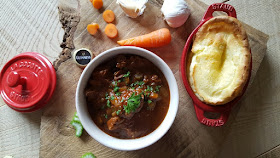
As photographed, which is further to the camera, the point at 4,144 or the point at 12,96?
the point at 4,144

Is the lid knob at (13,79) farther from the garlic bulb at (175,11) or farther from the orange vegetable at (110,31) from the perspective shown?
the garlic bulb at (175,11)

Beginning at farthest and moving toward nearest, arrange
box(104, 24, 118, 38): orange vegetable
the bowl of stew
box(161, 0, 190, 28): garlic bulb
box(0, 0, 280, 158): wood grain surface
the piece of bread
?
1. box(0, 0, 280, 158): wood grain surface
2. box(104, 24, 118, 38): orange vegetable
3. box(161, 0, 190, 28): garlic bulb
4. the piece of bread
5. the bowl of stew

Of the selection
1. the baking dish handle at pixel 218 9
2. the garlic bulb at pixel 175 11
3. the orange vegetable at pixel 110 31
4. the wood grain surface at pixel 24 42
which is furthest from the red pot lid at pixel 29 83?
the baking dish handle at pixel 218 9

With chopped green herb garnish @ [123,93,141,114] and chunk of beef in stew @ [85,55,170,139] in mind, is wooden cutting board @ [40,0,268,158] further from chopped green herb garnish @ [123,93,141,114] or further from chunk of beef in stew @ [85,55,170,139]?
chopped green herb garnish @ [123,93,141,114]

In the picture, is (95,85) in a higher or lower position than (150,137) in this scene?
higher

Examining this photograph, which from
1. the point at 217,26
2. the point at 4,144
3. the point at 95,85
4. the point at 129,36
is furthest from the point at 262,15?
the point at 4,144

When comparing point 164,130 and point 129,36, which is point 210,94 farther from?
point 129,36

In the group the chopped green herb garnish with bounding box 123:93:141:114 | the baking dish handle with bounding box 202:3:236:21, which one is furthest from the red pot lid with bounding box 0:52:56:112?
the baking dish handle with bounding box 202:3:236:21
